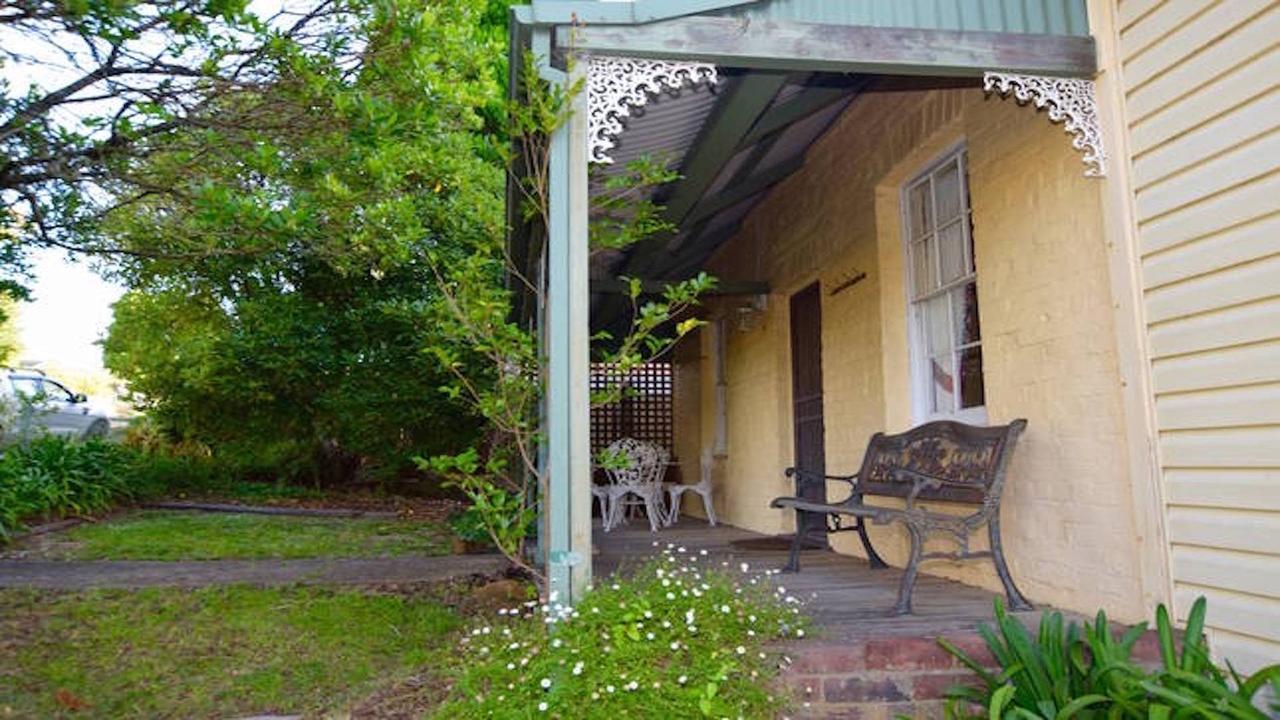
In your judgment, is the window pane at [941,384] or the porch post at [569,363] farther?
the window pane at [941,384]

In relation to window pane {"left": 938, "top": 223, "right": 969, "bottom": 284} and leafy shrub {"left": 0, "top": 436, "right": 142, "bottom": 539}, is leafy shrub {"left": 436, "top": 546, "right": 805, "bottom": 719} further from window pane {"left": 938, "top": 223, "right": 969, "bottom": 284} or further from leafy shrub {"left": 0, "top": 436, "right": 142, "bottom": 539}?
leafy shrub {"left": 0, "top": 436, "right": 142, "bottom": 539}

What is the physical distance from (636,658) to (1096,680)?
55.6 inches

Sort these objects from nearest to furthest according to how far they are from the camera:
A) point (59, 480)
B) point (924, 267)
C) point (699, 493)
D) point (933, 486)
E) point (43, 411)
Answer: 1. point (933, 486)
2. point (924, 267)
3. point (59, 480)
4. point (699, 493)
5. point (43, 411)

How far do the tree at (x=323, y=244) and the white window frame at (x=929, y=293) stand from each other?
250 cm

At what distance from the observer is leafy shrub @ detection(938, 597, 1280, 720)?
2.31m

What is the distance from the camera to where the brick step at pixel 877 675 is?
2.83m

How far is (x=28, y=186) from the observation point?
4.94 meters

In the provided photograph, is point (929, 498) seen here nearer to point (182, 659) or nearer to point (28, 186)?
point (182, 659)

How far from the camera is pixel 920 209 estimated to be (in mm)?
5055

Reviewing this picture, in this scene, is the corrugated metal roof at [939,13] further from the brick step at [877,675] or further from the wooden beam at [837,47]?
the brick step at [877,675]

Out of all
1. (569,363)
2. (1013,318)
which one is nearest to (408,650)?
(569,363)

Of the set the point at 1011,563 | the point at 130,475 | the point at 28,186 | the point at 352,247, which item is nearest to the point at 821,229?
the point at 1011,563

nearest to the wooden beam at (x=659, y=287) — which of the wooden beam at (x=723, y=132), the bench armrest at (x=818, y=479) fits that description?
the wooden beam at (x=723, y=132)

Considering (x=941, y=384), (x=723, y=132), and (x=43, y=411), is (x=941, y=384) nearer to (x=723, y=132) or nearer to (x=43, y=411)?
(x=723, y=132)
